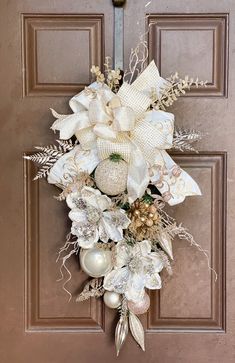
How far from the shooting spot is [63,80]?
3.71 ft

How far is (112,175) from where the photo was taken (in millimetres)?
981

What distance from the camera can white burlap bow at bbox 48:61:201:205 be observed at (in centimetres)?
100

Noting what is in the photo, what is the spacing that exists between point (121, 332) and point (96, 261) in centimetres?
19

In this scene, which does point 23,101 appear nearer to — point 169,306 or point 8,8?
point 8,8

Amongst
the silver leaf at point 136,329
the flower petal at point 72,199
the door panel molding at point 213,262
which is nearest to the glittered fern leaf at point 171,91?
the door panel molding at point 213,262

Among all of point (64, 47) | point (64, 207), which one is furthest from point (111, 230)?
point (64, 47)

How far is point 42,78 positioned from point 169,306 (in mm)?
615

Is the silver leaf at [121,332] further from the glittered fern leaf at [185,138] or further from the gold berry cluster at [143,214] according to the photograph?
the glittered fern leaf at [185,138]

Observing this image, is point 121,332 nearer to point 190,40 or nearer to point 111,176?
point 111,176

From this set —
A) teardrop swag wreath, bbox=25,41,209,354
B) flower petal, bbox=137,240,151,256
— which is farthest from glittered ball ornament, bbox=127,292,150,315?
flower petal, bbox=137,240,151,256

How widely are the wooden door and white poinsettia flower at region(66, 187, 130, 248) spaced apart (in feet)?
0.38

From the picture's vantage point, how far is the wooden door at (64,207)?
112cm

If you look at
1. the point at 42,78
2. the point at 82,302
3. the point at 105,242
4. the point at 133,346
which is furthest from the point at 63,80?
the point at 133,346

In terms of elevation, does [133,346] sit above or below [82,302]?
below
